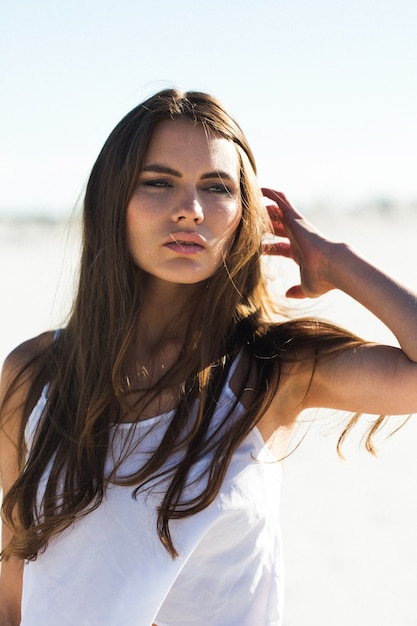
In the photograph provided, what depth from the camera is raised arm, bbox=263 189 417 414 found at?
2.16 meters

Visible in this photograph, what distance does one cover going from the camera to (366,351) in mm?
2207

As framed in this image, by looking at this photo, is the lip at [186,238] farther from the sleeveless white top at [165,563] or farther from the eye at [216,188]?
the sleeveless white top at [165,563]

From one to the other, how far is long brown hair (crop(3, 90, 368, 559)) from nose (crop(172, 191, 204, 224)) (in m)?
0.15

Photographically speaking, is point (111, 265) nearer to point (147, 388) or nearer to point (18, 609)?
point (147, 388)

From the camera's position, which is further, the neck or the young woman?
the neck

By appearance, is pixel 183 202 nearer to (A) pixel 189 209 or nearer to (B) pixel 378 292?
(A) pixel 189 209

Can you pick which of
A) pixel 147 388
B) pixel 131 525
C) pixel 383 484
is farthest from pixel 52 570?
pixel 383 484

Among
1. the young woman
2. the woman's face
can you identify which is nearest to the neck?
the young woman

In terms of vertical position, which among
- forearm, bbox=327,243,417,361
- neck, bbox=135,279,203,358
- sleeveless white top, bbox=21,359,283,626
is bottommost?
sleeveless white top, bbox=21,359,283,626

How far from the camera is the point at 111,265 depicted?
241 centimetres

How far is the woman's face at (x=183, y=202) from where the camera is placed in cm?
222

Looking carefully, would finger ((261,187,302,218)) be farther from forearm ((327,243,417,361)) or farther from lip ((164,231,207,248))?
lip ((164,231,207,248))

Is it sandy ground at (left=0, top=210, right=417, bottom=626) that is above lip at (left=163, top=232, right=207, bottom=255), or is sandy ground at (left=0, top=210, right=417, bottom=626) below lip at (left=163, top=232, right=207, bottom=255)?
below

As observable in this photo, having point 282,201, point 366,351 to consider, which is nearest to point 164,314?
point 282,201
